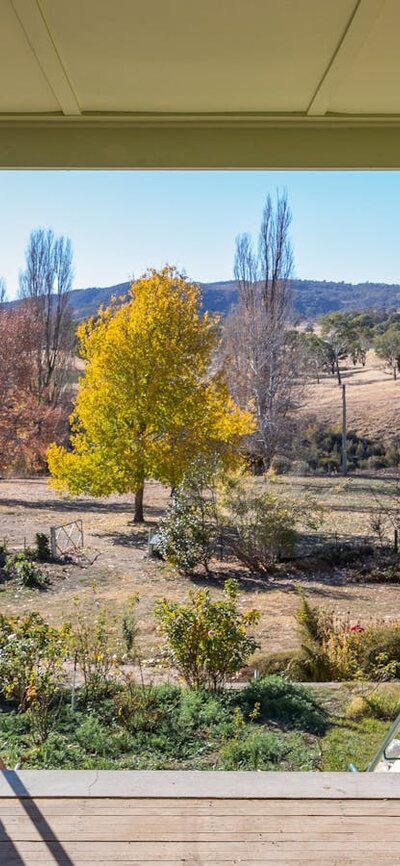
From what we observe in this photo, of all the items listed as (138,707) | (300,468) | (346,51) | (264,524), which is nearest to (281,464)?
(300,468)

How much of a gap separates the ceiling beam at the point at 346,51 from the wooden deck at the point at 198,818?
1.15m

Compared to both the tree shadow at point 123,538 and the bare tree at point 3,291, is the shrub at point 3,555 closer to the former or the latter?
the tree shadow at point 123,538

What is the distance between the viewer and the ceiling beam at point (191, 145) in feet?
4.44

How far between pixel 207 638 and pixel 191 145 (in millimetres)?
1869

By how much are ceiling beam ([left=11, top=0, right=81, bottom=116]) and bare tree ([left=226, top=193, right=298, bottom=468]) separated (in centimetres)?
335

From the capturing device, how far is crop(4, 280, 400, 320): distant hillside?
4535 millimetres

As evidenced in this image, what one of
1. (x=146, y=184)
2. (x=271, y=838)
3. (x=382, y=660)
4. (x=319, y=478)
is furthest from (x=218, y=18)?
(x=319, y=478)

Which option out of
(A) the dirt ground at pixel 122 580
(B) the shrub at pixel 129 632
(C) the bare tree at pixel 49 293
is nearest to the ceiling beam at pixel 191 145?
(B) the shrub at pixel 129 632

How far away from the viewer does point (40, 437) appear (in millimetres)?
3953

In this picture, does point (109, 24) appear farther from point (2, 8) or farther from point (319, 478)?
point (319, 478)

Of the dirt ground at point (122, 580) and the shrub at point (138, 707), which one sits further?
the dirt ground at point (122, 580)

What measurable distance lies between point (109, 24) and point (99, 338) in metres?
3.69

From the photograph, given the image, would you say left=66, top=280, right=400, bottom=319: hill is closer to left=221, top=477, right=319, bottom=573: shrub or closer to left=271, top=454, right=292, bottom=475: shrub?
left=271, top=454, right=292, bottom=475: shrub

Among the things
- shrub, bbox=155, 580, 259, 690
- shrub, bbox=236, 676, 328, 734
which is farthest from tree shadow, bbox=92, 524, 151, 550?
shrub, bbox=236, 676, 328, 734
